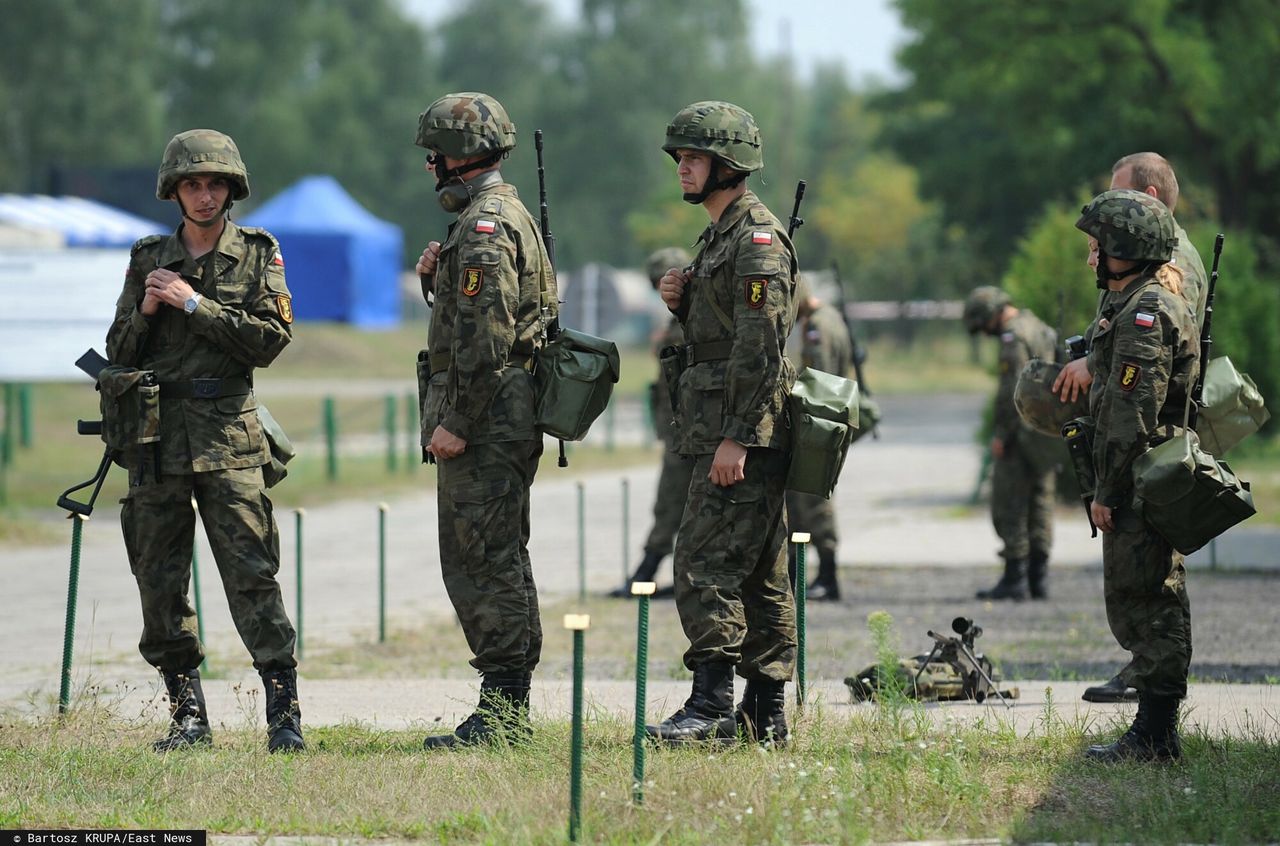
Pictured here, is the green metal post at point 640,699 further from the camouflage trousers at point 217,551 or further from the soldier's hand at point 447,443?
the camouflage trousers at point 217,551

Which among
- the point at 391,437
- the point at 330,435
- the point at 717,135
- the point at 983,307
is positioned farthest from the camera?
the point at 391,437

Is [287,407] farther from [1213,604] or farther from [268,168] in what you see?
[268,168]

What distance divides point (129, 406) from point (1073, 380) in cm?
351

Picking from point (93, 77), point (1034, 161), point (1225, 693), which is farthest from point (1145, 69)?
point (93, 77)

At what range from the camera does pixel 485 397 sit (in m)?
6.69

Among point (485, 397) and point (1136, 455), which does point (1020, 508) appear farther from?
point (485, 397)

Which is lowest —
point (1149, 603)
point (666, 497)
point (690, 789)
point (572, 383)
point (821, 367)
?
point (690, 789)

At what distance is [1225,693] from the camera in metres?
8.23

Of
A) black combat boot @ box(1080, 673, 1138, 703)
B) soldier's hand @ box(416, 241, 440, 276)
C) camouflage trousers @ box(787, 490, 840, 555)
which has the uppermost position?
soldier's hand @ box(416, 241, 440, 276)

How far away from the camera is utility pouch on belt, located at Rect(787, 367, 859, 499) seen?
261 inches

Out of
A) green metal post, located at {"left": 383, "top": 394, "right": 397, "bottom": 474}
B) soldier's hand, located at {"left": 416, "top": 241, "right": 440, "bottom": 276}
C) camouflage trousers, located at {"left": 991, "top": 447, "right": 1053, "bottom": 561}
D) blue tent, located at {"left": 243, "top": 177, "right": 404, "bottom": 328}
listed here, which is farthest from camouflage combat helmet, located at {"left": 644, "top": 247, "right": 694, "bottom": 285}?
blue tent, located at {"left": 243, "top": 177, "right": 404, "bottom": 328}

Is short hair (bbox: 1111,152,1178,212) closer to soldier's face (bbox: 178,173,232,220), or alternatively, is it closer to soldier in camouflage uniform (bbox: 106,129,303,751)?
soldier in camouflage uniform (bbox: 106,129,303,751)

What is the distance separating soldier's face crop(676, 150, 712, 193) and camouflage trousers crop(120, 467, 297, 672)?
196 centimetres

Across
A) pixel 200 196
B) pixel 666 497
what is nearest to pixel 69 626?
pixel 200 196
